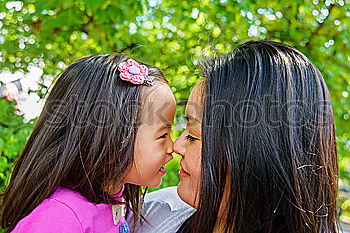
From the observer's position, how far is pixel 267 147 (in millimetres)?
1262

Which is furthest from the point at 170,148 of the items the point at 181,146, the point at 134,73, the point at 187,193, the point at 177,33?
the point at 177,33

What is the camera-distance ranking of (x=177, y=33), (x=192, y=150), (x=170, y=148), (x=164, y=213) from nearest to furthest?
1. (x=192, y=150)
2. (x=170, y=148)
3. (x=164, y=213)
4. (x=177, y=33)

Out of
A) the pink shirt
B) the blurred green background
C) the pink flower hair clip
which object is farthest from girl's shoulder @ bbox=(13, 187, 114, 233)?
the blurred green background

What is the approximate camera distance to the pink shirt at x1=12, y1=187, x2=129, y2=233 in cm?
127

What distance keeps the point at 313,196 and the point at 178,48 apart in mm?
2108

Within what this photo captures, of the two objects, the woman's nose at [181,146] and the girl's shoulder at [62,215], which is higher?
the woman's nose at [181,146]

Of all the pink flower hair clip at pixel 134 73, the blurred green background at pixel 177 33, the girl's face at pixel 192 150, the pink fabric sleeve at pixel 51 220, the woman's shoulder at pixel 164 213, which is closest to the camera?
the pink fabric sleeve at pixel 51 220

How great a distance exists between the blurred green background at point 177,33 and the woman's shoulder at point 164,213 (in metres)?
0.90

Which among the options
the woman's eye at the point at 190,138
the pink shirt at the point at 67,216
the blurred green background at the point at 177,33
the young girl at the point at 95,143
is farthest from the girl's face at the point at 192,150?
the blurred green background at the point at 177,33

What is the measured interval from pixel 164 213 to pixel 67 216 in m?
0.50

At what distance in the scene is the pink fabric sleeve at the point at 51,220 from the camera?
4.14 ft

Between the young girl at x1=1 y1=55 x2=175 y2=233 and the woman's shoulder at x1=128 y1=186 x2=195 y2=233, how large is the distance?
142 mm

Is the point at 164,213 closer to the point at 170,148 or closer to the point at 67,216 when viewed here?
A: the point at 170,148

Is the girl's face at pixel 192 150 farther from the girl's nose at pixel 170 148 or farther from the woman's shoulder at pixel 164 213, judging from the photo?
the woman's shoulder at pixel 164 213
